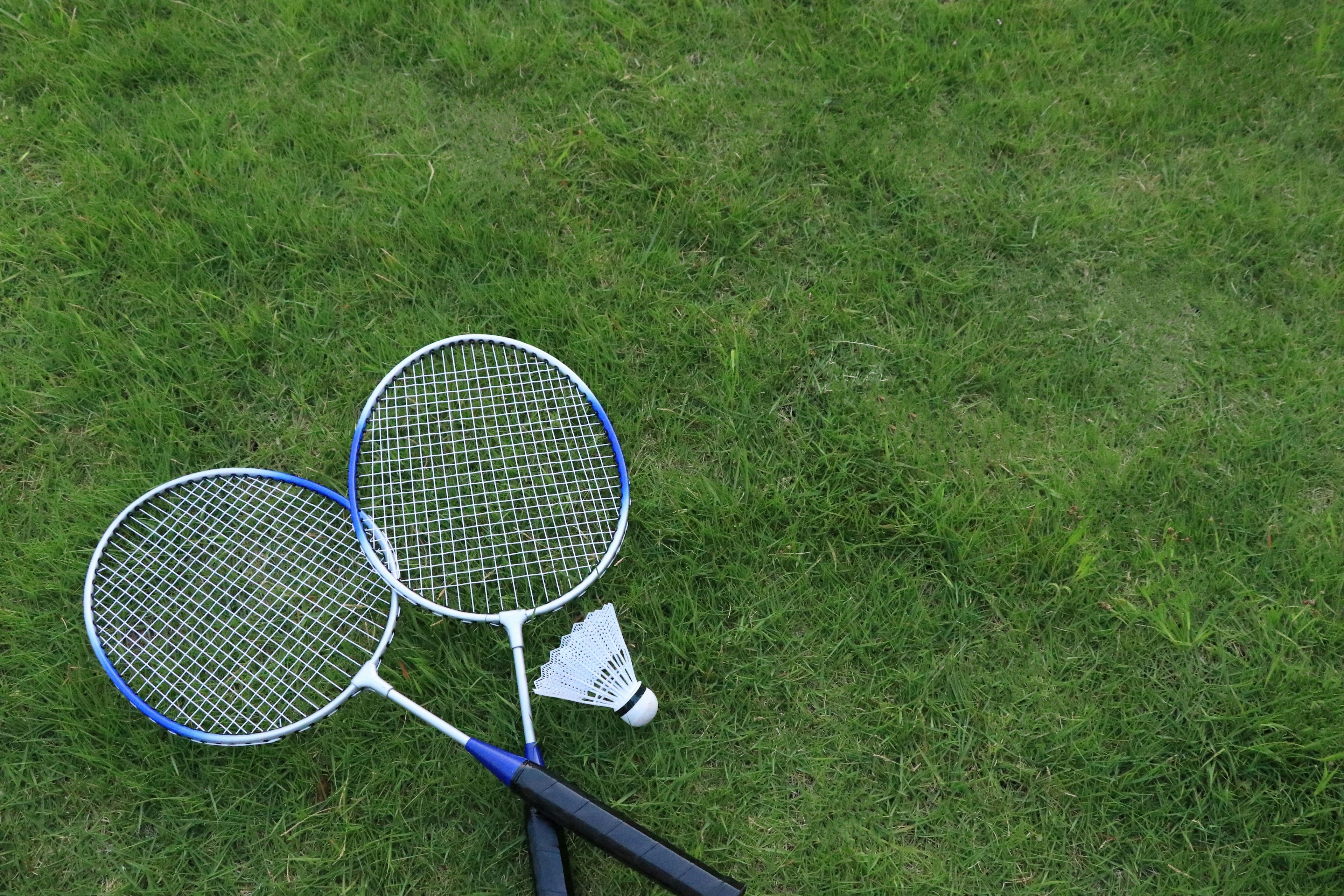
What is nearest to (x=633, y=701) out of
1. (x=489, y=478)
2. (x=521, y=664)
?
(x=521, y=664)

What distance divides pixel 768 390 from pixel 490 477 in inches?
40.1

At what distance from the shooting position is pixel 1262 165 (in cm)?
332

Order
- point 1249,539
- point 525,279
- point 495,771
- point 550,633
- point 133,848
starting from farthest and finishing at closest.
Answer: point 525,279 < point 1249,539 < point 550,633 < point 133,848 < point 495,771

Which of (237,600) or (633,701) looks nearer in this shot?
(633,701)

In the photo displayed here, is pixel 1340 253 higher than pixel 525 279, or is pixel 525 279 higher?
pixel 1340 253

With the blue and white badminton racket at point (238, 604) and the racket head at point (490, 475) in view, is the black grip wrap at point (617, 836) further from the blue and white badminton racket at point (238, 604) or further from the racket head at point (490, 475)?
the racket head at point (490, 475)

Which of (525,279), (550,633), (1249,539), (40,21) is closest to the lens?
(550,633)

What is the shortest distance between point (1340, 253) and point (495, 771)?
3614mm

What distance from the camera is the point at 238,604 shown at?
2.63 metres

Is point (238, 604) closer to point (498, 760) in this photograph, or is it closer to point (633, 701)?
point (498, 760)

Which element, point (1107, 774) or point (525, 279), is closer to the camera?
point (1107, 774)

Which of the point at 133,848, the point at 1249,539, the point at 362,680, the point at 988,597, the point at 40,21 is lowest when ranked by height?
the point at 133,848

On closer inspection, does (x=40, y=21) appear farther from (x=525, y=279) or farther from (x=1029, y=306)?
(x=1029, y=306)

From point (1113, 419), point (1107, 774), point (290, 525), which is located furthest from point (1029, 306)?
point (290, 525)
